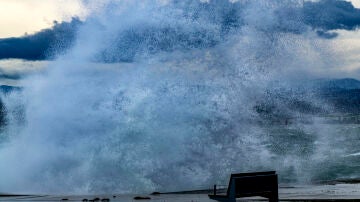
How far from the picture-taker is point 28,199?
16922mm

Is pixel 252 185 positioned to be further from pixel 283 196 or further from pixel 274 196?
pixel 283 196

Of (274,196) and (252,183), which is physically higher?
(252,183)

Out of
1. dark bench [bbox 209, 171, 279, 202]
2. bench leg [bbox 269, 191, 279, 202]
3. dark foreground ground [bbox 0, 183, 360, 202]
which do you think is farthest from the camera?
dark foreground ground [bbox 0, 183, 360, 202]

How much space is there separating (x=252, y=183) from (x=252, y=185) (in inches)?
1.8

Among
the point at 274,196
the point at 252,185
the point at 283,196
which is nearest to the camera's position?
the point at 252,185

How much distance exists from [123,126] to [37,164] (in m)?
7.42

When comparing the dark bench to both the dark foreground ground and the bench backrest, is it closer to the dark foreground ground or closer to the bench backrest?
the bench backrest

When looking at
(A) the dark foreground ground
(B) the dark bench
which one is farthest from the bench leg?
(A) the dark foreground ground

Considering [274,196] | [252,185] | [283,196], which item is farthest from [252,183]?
[283,196]

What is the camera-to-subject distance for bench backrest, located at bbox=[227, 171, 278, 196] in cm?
1266

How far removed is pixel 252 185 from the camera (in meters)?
12.9

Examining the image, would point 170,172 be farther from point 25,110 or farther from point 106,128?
point 25,110

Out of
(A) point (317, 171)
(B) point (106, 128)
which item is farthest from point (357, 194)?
(A) point (317, 171)

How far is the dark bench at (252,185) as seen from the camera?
1266cm
